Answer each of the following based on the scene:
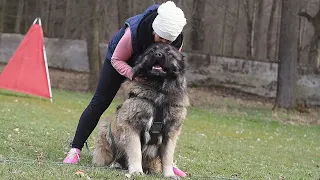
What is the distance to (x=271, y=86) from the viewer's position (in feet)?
84.7

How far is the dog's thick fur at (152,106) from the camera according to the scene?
5.37 metres

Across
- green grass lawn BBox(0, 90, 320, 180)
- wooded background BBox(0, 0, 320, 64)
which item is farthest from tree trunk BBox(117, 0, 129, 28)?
green grass lawn BBox(0, 90, 320, 180)

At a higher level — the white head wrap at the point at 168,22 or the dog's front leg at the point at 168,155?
the white head wrap at the point at 168,22

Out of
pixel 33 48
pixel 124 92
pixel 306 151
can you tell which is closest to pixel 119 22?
pixel 33 48

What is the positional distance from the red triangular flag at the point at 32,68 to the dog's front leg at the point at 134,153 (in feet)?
36.6

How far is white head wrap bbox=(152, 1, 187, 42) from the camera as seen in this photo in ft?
17.4

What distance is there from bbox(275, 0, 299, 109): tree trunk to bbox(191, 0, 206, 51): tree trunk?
33.7 ft

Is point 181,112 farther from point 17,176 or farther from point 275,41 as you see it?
point 275,41

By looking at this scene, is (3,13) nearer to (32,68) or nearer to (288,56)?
(32,68)

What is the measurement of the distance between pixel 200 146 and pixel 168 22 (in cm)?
508

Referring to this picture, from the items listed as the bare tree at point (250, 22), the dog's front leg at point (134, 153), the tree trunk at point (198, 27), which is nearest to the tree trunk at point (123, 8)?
the tree trunk at point (198, 27)

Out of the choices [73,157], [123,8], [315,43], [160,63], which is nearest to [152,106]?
[160,63]

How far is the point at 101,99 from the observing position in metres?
6.23

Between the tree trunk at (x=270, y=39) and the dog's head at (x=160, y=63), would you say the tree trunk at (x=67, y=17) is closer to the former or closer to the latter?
the tree trunk at (x=270, y=39)
